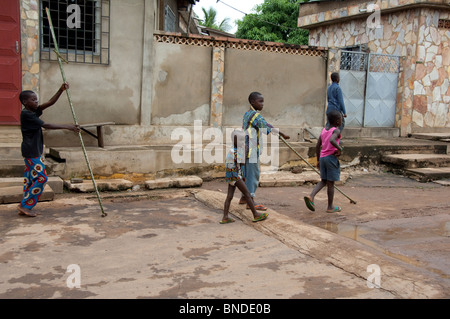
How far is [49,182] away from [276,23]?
20449 mm

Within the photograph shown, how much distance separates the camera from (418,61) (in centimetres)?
1266

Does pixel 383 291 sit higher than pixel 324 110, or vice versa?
pixel 324 110

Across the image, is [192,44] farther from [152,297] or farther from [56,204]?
[152,297]

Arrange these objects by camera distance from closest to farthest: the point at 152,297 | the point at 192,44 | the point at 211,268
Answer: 1. the point at 152,297
2. the point at 211,268
3. the point at 192,44

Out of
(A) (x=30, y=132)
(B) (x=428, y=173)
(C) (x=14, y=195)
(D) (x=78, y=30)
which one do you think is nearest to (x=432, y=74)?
(B) (x=428, y=173)

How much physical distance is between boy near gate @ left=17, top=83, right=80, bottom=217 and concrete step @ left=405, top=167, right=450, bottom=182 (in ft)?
22.6

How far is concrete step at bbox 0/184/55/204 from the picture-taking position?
6001 mm

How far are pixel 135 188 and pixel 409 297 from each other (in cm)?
518

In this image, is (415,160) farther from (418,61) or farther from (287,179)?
(418,61)

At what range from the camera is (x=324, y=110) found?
1072 cm

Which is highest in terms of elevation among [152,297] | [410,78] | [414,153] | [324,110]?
[410,78]

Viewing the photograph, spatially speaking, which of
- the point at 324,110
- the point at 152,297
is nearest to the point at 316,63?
the point at 324,110

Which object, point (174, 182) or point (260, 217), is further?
point (174, 182)

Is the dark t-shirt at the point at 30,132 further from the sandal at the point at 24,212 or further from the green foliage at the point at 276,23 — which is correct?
the green foliage at the point at 276,23
